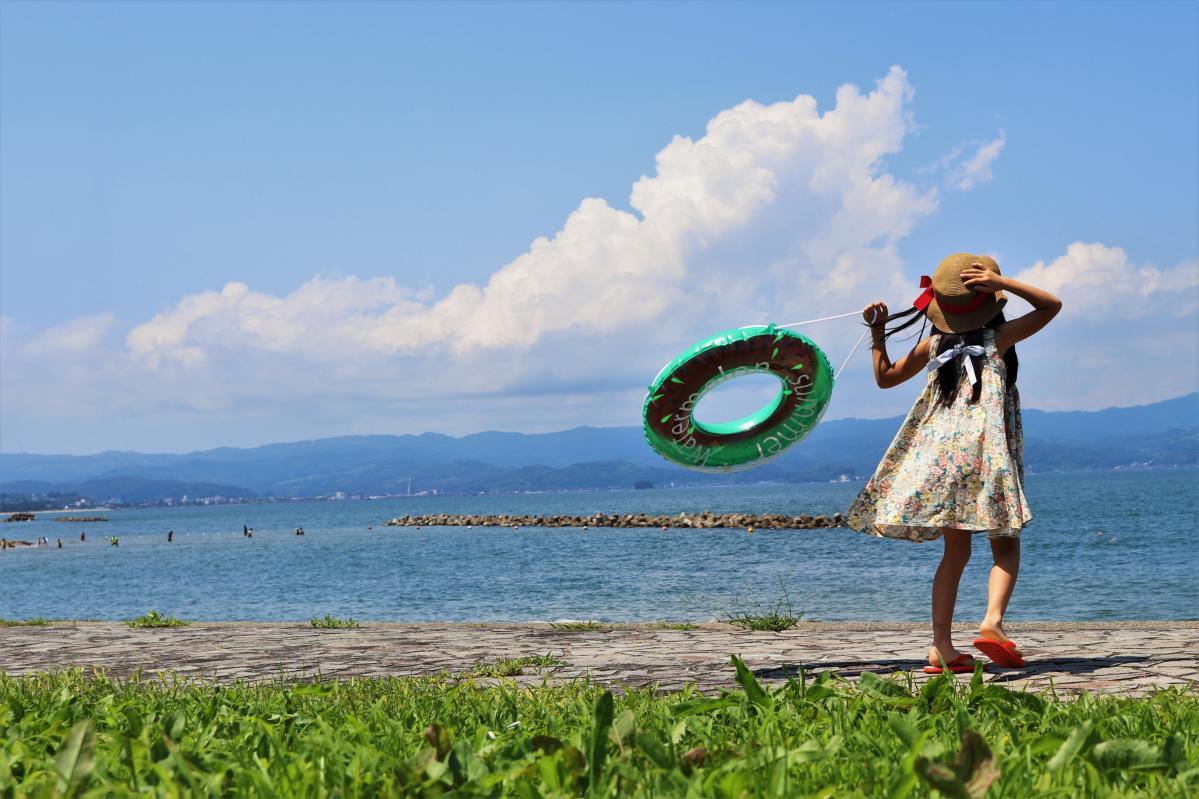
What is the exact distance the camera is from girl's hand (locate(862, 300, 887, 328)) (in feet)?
18.7

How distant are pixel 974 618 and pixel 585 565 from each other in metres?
21.4

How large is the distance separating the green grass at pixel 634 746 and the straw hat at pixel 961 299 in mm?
2151

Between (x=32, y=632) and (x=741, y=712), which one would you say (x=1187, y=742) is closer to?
(x=741, y=712)

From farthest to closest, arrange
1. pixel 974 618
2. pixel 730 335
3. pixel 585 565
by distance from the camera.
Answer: pixel 585 565
pixel 974 618
pixel 730 335

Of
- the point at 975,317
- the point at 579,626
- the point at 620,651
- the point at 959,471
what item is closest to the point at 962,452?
the point at 959,471

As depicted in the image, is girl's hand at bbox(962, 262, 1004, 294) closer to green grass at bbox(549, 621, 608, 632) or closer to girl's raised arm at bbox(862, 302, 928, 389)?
girl's raised arm at bbox(862, 302, 928, 389)

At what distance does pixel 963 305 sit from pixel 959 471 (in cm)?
87

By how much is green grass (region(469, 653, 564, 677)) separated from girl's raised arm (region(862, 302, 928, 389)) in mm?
2268

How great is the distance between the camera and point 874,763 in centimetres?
A: 251

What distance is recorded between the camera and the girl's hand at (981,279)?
527 cm

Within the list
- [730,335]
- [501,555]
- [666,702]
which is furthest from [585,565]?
[666,702]

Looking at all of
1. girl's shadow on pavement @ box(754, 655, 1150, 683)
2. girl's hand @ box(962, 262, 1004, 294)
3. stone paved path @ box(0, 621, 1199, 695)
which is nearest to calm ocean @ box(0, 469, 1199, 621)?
stone paved path @ box(0, 621, 1199, 695)

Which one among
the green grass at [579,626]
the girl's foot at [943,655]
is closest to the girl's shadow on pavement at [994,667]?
the girl's foot at [943,655]

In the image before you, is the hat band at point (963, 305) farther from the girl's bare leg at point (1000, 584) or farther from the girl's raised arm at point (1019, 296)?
the girl's bare leg at point (1000, 584)
